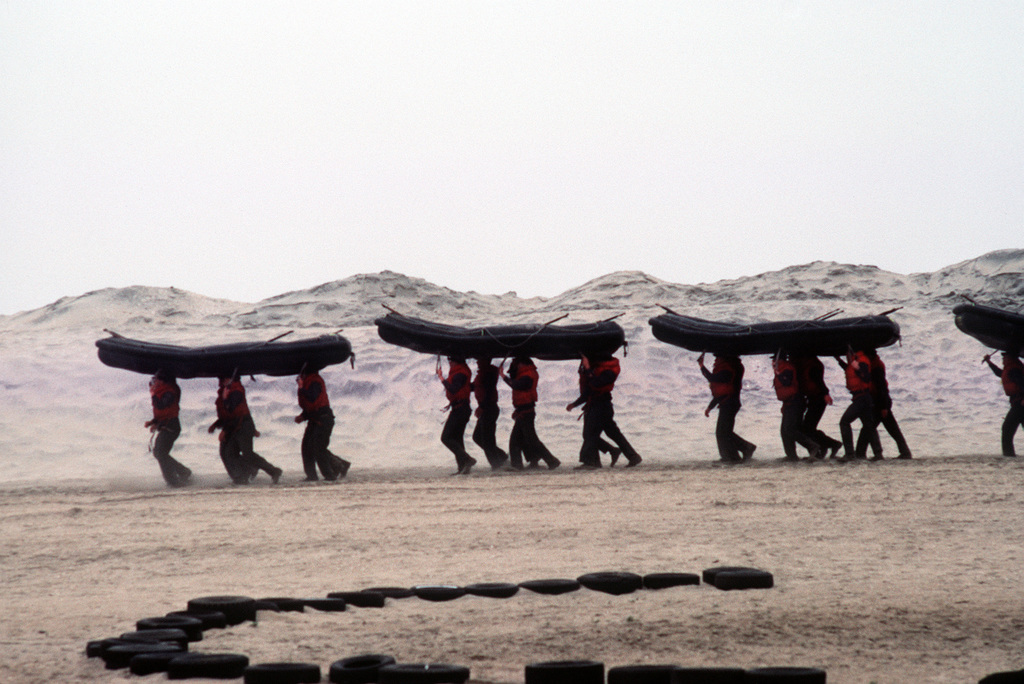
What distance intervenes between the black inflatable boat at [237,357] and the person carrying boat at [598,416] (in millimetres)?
3148

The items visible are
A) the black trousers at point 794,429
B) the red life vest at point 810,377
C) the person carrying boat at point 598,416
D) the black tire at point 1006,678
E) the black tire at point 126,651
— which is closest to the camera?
the black tire at point 1006,678

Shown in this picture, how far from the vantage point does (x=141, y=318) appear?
29984mm

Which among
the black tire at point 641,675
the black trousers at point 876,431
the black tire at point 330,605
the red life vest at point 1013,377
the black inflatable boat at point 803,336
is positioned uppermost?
the black inflatable boat at point 803,336

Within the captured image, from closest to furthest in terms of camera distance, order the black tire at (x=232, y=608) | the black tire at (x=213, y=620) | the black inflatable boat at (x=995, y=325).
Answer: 1. the black tire at (x=213, y=620)
2. the black tire at (x=232, y=608)
3. the black inflatable boat at (x=995, y=325)

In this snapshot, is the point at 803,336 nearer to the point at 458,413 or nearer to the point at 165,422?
the point at 458,413

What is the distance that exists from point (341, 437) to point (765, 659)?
13.9 m

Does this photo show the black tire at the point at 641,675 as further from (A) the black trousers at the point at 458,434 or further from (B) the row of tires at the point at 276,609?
(A) the black trousers at the point at 458,434

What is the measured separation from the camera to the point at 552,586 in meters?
6.93

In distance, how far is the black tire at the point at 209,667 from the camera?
5145 millimetres

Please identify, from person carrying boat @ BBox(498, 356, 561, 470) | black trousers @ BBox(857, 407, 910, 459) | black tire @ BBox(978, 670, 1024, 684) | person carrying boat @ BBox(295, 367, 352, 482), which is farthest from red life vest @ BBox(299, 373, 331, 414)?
black tire @ BBox(978, 670, 1024, 684)

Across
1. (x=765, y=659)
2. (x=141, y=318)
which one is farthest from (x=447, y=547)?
(x=141, y=318)

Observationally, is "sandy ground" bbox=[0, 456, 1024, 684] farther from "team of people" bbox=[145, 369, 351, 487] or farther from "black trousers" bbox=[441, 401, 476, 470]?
"black trousers" bbox=[441, 401, 476, 470]

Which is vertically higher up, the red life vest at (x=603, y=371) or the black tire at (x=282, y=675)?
the red life vest at (x=603, y=371)

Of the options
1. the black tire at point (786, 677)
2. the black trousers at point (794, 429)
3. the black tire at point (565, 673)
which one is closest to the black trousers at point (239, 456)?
the black trousers at point (794, 429)
